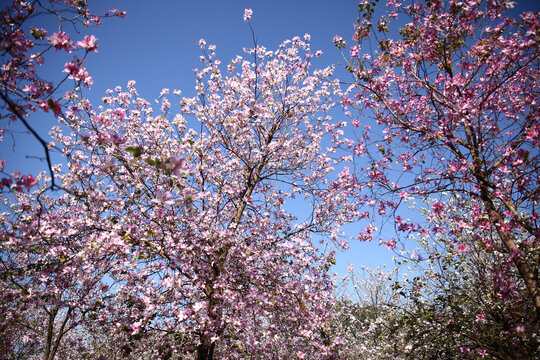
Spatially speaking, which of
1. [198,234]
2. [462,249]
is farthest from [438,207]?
[198,234]

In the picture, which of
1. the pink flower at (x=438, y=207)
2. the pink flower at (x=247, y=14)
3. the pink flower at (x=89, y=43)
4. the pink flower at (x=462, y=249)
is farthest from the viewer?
the pink flower at (x=247, y=14)

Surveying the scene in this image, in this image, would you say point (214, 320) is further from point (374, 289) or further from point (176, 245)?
point (374, 289)

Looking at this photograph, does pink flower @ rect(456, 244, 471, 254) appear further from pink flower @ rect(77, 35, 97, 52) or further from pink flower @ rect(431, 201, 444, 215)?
pink flower @ rect(77, 35, 97, 52)

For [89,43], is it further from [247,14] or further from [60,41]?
[247,14]

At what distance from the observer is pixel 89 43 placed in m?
2.98

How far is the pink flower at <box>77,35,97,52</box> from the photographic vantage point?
294 cm

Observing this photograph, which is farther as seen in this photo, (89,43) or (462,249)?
(462,249)

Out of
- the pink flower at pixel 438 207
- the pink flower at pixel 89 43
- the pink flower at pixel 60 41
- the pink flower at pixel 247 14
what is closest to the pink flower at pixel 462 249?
the pink flower at pixel 438 207

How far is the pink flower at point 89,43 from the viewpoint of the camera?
9.64 feet

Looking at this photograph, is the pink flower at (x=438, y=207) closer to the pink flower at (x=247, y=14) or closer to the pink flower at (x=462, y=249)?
the pink flower at (x=462, y=249)

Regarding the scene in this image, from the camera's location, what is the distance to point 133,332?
4.87 m

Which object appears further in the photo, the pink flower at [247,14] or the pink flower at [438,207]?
the pink flower at [247,14]

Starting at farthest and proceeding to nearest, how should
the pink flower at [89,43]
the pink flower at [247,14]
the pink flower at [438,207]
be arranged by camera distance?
the pink flower at [247,14], the pink flower at [438,207], the pink flower at [89,43]

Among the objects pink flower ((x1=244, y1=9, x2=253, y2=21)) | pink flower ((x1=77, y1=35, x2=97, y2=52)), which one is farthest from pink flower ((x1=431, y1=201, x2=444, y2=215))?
pink flower ((x1=244, y1=9, x2=253, y2=21))
